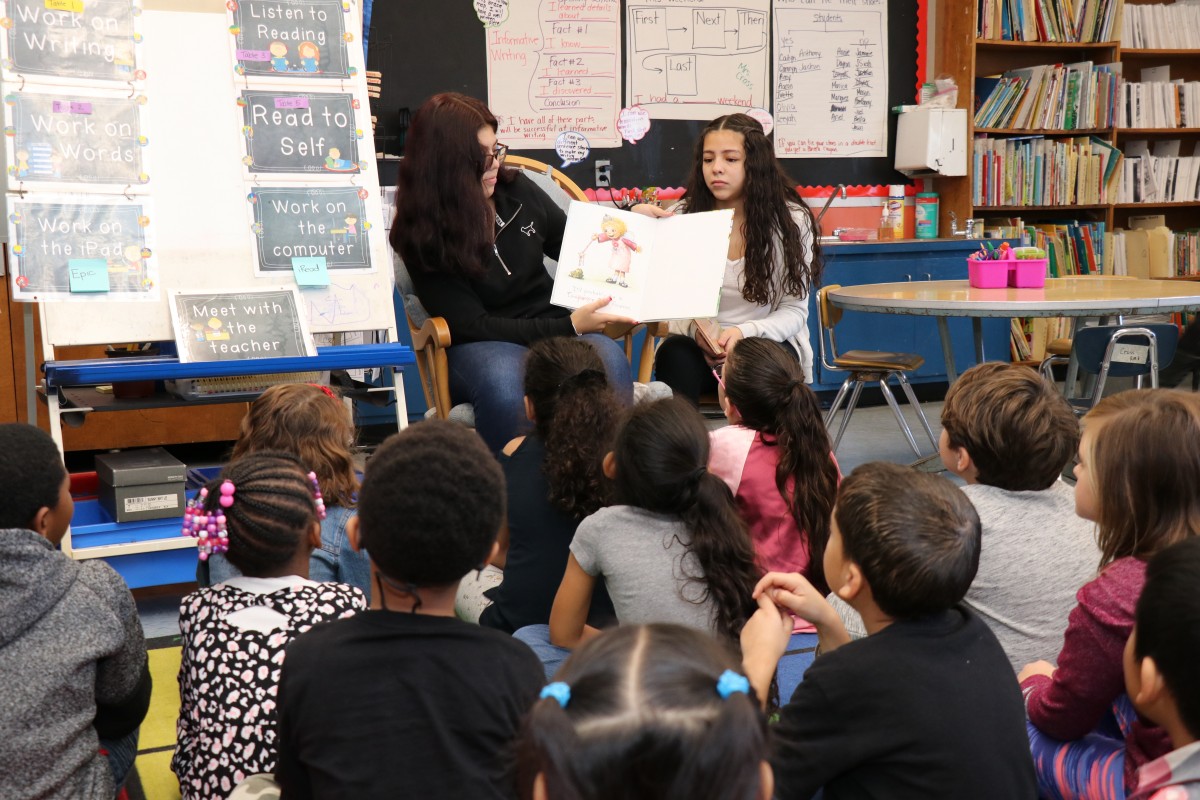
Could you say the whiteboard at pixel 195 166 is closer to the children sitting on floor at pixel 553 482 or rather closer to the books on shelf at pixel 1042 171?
the children sitting on floor at pixel 553 482

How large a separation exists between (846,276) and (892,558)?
13.9 feet

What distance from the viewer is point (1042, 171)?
577cm

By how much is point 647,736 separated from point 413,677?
1.44 feet

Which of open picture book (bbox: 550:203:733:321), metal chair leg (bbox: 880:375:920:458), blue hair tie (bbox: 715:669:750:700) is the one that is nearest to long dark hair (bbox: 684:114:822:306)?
open picture book (bbox: 550:203:733:321)

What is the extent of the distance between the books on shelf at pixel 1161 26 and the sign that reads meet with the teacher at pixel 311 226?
4629mm

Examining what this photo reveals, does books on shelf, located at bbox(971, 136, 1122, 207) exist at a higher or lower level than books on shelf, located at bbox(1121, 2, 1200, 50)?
lower

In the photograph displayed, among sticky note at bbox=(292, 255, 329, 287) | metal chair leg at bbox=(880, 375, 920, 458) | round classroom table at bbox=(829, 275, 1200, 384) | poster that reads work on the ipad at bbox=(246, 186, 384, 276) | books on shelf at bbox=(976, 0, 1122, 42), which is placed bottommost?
metal chair leg at bbox=(880, 375, 920, 458)

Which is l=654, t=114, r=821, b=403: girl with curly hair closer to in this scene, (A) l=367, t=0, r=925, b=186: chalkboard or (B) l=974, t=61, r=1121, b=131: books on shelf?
(A) l=367, t=0, r=925, b=186: chalkboard

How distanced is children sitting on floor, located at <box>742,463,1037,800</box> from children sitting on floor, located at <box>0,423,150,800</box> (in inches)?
33.4

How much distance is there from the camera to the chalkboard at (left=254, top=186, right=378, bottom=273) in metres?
2.96

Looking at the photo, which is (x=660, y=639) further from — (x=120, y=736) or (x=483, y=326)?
(x=483, y=326)

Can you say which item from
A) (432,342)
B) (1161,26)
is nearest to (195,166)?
(432,342)

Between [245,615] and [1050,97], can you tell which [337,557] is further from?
[1050,97]

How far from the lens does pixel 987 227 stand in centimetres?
595
